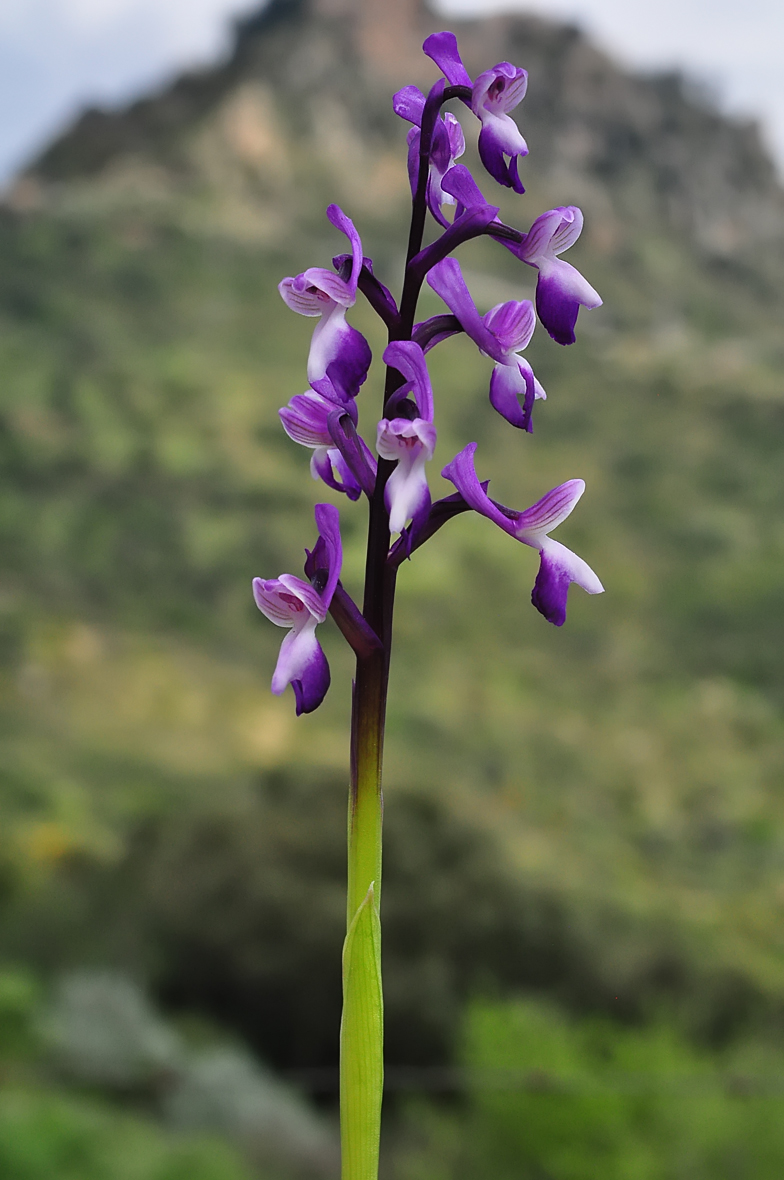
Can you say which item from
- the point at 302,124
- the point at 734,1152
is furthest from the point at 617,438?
the point at 302,124

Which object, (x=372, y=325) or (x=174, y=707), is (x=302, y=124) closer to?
(x=372, y=325)

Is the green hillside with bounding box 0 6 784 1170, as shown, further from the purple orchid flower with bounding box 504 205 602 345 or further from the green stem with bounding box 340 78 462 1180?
the purple orchid flower with bounding box 504 205 602 345

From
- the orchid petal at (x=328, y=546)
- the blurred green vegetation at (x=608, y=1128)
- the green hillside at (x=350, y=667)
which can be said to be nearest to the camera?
the orchid petal at (x=328, y=546)

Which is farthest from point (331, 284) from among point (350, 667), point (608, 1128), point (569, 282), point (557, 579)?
point (350, 667)

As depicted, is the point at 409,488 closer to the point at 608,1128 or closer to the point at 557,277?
the point at 557,277

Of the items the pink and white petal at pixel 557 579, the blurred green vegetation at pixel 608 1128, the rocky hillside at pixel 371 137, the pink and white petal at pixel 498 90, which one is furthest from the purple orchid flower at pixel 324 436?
the rocky hillside at pixel 371 137

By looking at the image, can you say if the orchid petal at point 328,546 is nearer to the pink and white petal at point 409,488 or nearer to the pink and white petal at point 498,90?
the pink and white petal at point 409,488
